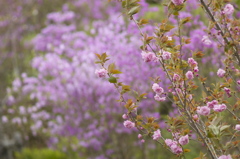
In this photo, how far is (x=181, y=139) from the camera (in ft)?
7.28

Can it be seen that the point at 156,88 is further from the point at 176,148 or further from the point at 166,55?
the point at 176,148

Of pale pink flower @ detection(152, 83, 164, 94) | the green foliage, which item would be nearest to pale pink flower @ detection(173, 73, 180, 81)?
pale pink flower @ detection(152, 83, 164, 94)

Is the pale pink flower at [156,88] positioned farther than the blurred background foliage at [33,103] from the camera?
No

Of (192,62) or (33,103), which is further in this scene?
(33,103)

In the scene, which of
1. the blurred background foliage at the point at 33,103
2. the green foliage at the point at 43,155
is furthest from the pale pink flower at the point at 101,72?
the green foliage at the point at 43,155

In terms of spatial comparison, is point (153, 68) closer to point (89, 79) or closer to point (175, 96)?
point (89, 79)

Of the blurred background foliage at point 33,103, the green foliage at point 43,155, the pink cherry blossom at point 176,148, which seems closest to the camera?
the pink cherry blossom at point 176,148

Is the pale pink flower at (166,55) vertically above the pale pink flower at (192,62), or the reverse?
the pale pink flower at (166,55)

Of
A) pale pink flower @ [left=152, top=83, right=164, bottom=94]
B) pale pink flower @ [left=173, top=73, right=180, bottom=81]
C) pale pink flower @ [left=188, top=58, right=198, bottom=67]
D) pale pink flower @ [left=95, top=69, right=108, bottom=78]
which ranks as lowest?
pale pink flower @ [left=152, top=83, right=164, bottom=94]

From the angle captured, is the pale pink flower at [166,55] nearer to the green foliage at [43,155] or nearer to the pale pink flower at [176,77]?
the pale pink flower at [176,77]

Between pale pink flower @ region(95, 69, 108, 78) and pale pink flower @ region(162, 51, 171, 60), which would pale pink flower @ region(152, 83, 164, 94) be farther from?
pale pink flower @ region(95, 69, 108, 78)

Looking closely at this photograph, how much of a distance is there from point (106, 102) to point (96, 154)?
124cm

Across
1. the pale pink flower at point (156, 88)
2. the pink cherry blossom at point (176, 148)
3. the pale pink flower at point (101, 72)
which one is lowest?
the pink cherry blossom at point (176, 148)

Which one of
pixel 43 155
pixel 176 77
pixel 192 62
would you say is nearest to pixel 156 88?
pixel 176 77
